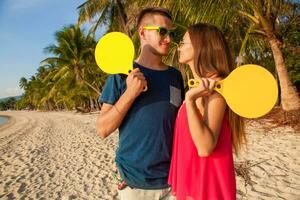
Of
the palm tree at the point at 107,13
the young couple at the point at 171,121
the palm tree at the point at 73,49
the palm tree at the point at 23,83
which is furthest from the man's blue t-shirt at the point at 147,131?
the palm tree at the point at 23,83

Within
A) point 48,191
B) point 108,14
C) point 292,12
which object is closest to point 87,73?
point 108,14

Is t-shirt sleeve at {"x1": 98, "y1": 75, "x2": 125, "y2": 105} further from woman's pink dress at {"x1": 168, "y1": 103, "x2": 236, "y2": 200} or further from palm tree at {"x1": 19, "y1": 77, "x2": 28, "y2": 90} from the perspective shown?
palm tree at {"x1": 19, "y1": 77, "x2": 28, "y2": 90}

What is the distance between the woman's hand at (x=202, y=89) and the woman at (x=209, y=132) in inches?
1.4

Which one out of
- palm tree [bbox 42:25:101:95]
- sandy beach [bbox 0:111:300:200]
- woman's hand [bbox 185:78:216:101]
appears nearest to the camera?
woman's hand [bbox 185:78:216:101]

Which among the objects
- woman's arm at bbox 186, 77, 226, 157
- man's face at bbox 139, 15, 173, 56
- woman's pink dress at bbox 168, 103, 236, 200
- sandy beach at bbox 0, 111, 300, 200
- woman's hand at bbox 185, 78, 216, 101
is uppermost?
man's face at bbox 139, 15, 173, 56

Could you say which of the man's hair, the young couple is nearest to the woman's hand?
the young couple

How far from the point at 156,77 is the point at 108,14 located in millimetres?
15174

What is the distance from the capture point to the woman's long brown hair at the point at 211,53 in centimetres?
132

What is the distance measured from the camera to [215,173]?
1.33 meters

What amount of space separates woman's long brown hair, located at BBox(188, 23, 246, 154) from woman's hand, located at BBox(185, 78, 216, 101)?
133 mm

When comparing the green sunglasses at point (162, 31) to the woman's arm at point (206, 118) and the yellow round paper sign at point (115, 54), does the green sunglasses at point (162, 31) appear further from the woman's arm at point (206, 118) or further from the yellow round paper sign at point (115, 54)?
the woman's arm at point (206, 118)

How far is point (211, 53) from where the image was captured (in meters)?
1.33

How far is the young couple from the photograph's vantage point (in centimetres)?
126

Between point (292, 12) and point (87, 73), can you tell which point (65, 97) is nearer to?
point (87, 73)
